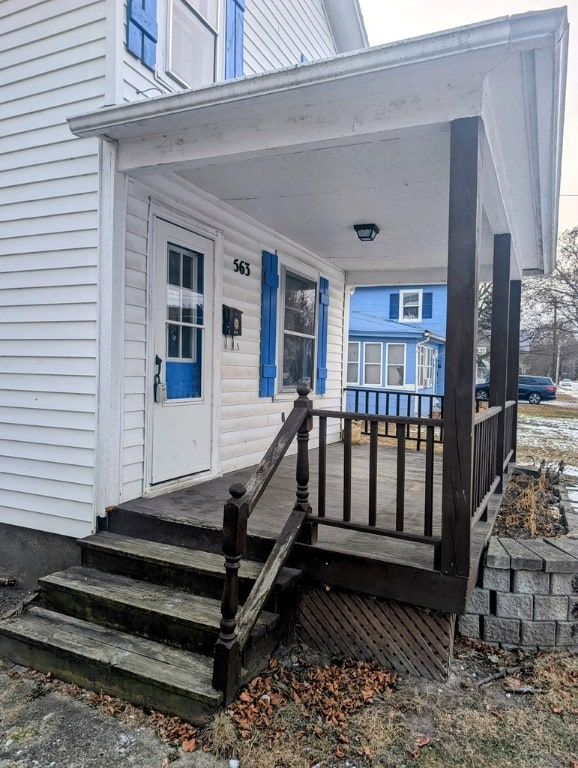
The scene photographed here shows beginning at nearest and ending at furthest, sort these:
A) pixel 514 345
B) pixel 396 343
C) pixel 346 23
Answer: pixel 514 345 → pixel 346 23 → pixel 396 343

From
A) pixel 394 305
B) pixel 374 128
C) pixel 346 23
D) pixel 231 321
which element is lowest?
pixel 231 321

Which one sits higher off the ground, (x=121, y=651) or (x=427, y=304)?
(x=427, y=304)

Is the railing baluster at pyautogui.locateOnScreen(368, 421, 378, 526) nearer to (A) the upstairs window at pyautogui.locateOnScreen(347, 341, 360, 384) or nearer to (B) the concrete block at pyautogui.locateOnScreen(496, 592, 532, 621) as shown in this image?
(B) the concrete block at pyautogui.locateOnScreen(496, 592, 532, 621)

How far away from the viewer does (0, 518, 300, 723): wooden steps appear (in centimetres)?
242

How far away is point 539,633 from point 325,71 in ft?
11.1

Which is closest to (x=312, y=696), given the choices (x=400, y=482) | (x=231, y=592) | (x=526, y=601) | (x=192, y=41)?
(x=231, y=592)

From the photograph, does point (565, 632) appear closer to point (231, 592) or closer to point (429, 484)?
point (429, 484)

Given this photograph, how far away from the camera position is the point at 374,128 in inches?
106

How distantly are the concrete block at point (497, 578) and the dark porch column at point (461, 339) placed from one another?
29.7 inches

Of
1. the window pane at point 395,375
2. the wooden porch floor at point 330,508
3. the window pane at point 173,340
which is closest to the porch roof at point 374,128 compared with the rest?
the window pane at point 173,340

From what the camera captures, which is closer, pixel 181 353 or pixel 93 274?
pixel 93 274

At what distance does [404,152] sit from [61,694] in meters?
3.49

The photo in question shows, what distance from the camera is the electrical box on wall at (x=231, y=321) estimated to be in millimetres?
4637

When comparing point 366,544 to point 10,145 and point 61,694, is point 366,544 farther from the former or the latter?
point 10,145
